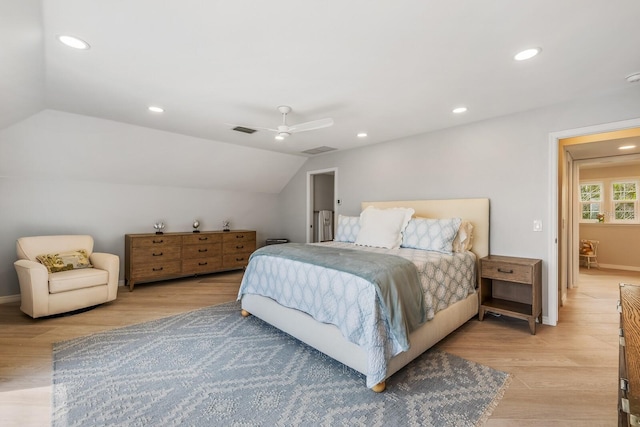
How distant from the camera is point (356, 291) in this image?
2086 mm

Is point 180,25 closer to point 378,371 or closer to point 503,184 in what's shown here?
point 378,371

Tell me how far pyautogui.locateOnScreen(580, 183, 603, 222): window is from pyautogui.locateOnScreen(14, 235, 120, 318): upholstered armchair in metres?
8.91

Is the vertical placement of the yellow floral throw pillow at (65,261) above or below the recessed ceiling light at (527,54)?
below

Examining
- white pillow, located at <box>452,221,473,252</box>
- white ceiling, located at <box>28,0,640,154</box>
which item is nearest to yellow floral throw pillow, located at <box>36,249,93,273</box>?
white ceiling, located at <box>28,0,640,154</box>

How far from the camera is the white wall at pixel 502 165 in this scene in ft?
9.68

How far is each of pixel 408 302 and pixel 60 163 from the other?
4.63 meters

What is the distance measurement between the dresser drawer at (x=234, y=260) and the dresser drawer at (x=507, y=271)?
4.06m

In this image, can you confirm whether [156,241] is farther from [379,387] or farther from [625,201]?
[625,201]

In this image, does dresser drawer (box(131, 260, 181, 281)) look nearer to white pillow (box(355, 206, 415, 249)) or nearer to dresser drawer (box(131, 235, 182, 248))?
dresser drawer (box(131, 235, 182, 248))

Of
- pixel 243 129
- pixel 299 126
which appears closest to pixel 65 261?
pixel 243 129

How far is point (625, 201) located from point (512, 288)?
16.1 feet

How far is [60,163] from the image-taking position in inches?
152

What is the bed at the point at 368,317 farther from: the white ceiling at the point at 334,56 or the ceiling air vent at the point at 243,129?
the ceiling air vent at the point at 243,129

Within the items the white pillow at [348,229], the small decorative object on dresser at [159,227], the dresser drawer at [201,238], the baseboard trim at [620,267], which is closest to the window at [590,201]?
the baseboard trim at [620,267]
